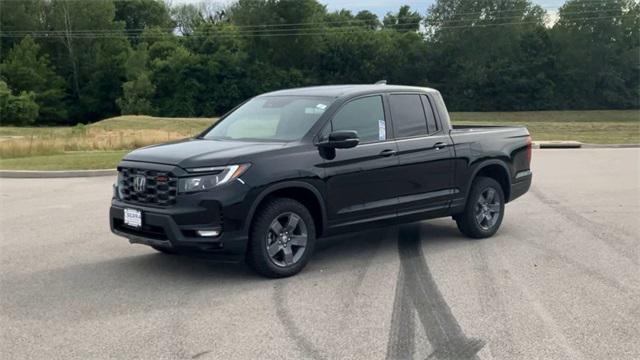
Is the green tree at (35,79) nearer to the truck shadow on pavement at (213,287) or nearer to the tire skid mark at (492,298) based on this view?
the truck shadow on pavement at (213,287)

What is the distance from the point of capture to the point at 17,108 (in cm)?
8100

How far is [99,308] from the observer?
18.7 feet

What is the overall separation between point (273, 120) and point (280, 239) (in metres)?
1.40

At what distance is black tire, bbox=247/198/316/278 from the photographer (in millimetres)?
6379

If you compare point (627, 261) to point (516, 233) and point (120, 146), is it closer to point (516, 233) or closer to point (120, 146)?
point (516, 233)

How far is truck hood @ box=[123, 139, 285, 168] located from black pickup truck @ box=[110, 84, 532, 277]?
11 mm

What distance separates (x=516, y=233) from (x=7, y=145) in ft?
58.6

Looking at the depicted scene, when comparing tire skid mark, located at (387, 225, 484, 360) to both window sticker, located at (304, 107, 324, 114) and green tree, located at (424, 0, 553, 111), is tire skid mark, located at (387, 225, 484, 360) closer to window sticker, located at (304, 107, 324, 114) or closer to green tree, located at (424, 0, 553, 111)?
window sticker, located at (304, 107, 324, 114)

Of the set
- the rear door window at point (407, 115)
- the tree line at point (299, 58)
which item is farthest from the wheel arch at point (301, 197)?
the tree line at point (299, 58)

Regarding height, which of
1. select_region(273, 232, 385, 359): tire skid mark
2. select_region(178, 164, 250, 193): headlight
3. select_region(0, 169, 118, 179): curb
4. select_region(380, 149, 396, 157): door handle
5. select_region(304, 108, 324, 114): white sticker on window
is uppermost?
select_region(304, 108, 324, 114): white sticker on window

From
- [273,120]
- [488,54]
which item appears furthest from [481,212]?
[488,54]

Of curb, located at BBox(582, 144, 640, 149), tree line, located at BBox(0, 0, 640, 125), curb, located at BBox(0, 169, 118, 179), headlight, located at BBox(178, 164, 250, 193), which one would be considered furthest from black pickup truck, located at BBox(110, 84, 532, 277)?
tree line, located at BBox(0, 0, 640, 125)

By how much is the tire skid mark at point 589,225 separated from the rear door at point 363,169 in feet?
8.83

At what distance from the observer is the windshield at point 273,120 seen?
7047 millimetres
